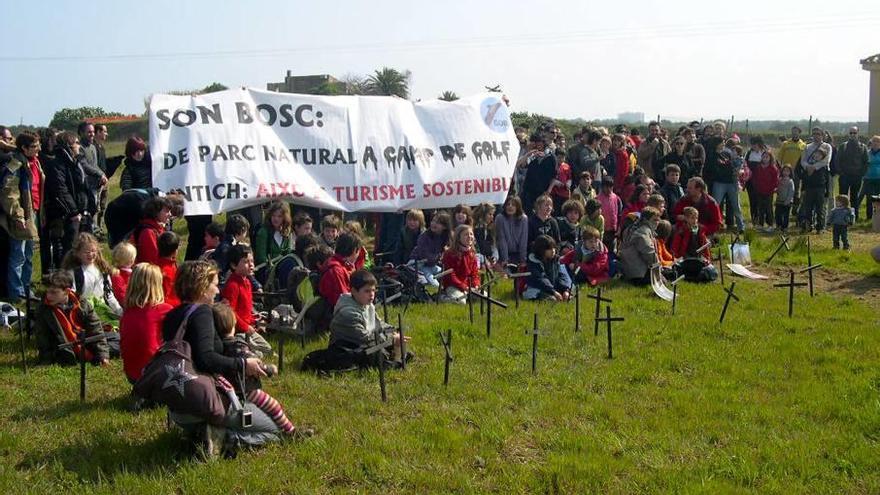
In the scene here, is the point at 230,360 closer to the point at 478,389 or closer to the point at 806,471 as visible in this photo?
the point at 478,389

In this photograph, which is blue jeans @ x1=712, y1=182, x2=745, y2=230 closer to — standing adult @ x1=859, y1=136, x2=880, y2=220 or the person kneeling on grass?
standing adult @ x1=859, y1=136, x2=880, y2=220

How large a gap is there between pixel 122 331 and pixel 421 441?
2.59 metres

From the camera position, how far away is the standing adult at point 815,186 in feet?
60.9

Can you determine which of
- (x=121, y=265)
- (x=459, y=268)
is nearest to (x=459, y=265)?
(x=459, y=268)

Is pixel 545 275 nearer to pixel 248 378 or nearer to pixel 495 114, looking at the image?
pixel 495 114

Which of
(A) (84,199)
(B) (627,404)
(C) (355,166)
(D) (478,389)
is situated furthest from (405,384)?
(A) (84,199)

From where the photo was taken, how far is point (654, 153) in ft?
61.3

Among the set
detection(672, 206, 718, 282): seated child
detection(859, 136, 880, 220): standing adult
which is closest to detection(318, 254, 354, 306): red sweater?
detection(672, 206, 718, 282): seated child

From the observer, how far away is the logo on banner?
13.7m

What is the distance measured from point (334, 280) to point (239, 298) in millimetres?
1069

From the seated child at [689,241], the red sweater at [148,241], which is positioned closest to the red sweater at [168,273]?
the red sweater at [148,241]

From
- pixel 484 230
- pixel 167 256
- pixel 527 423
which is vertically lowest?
pixel 527 423

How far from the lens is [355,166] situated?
12289mm

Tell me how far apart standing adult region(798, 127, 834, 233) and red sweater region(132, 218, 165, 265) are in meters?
13.4
